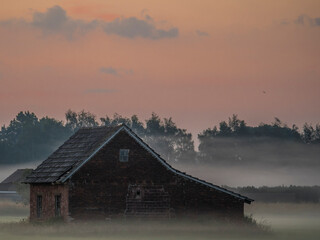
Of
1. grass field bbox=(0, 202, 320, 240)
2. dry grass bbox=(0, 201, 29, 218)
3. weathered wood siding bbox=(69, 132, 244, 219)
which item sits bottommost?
grass field bbox=(0, 202, 320, 240)

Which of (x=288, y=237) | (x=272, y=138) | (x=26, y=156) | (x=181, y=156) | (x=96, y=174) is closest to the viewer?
(x=288, y=237)

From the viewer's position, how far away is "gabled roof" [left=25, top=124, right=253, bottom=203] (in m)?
62.2

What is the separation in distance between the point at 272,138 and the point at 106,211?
93.5m

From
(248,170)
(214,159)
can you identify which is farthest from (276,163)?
(214,159)

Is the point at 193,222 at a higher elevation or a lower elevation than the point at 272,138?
lower

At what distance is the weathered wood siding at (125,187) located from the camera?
6191 cm

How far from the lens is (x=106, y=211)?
62.7m

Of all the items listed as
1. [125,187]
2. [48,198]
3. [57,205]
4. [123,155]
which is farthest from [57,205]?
[123,155]

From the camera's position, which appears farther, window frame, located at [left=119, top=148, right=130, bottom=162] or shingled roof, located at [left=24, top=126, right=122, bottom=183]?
shingled roof, located at [left=24, top=126, right=122, bottom=183]

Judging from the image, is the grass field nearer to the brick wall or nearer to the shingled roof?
the brick wall

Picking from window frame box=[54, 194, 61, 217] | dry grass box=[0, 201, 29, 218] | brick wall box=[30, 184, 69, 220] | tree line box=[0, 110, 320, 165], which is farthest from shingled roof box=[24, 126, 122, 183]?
tree line box=[0, 110, 320, 165]

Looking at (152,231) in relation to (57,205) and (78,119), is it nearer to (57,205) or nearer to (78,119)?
(57,205)

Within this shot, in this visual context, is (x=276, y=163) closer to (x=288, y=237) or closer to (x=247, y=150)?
(x=247, y=150)

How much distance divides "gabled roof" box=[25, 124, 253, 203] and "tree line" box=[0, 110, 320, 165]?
72939 millimetres
